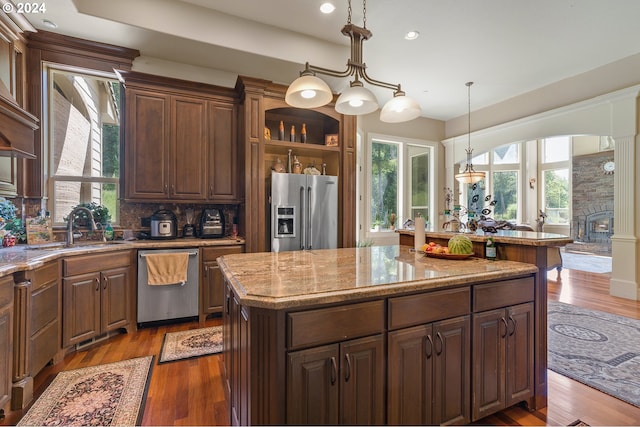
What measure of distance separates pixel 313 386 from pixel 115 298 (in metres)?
2.60

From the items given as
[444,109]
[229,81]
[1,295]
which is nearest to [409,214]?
[444,109]

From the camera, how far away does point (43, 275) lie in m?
2.17

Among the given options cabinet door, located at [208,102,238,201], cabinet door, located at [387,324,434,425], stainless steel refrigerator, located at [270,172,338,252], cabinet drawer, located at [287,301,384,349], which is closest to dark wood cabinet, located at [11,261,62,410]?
cabinet door, located at [208,102,238,201]

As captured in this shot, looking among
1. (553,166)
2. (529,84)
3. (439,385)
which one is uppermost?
(529,84)

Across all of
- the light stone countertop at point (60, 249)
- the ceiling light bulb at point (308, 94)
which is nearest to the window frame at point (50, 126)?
the light stone countertop at point (60, 249)

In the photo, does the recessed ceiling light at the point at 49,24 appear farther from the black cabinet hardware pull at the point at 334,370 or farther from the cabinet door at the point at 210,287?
the black cabinet hardware pull at the point at 334,370

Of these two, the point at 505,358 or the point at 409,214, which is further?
the point at 409,214

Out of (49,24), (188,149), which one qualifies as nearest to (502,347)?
(188,149)

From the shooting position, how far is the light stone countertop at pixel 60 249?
1.87m

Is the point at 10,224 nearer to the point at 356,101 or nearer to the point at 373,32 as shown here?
the point at 356,101

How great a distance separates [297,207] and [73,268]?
2265mm

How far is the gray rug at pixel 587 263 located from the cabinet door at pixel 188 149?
798cm

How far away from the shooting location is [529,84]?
15.9 ft

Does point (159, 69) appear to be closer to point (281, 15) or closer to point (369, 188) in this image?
point (281, 15)
